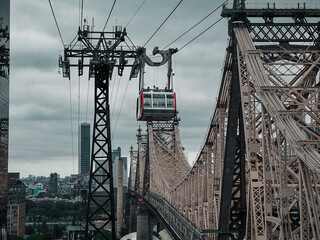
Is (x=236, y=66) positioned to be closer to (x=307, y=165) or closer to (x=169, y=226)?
(x=307, y=165)

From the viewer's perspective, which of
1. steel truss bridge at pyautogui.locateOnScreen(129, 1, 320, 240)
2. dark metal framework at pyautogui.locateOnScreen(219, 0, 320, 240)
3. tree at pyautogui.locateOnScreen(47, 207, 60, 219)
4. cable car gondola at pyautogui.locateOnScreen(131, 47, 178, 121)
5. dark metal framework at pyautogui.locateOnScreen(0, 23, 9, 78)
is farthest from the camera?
tree at pyautogui.locateOnScreen(47, 207, 60, 219)

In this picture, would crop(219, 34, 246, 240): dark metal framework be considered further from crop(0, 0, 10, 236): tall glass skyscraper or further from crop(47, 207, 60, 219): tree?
crop(47, 207, 60, 219): tree

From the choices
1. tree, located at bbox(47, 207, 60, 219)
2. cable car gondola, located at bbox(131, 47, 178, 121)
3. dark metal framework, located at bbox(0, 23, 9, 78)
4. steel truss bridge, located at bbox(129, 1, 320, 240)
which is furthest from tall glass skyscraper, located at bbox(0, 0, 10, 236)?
tree, located at bbox(47, 207, 60, 219)

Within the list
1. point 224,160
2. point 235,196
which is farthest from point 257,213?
point 235,196

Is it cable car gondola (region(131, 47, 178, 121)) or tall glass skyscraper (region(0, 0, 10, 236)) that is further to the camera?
cable car gondola (region(131, 47, 178, 121))

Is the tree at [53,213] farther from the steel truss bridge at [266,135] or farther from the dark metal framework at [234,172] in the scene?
the dark metal framework at [234,172]

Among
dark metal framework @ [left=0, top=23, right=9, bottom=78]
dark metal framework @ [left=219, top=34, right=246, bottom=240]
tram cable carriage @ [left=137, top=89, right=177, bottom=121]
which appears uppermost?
dark metal framework @ [left=0, top=23, right=9, bottom=78]
